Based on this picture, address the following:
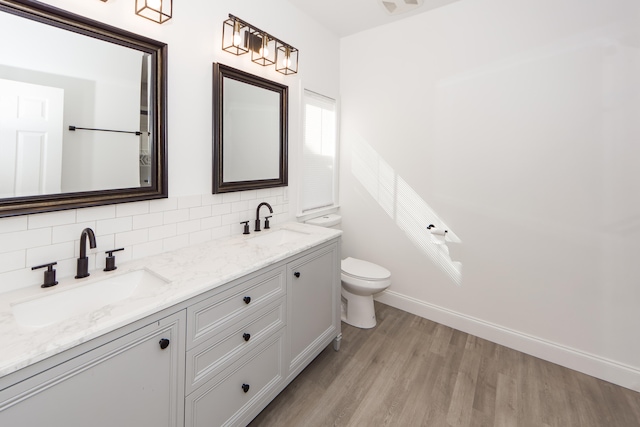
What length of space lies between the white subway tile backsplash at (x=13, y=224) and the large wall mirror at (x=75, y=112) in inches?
2.3

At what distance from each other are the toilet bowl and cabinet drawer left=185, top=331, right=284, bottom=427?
99cm

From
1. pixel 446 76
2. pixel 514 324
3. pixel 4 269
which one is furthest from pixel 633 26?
pixel 4 269

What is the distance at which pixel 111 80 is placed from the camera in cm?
147

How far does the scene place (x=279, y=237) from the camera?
2334 mm

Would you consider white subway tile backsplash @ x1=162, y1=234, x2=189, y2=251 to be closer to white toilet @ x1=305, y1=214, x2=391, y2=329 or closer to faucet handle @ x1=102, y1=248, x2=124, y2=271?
faucet handle @ x1=102, y1=248, x2=124, y2=271

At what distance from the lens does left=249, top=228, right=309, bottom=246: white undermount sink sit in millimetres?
2189

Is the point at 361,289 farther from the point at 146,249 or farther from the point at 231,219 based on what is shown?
the point at 146,249

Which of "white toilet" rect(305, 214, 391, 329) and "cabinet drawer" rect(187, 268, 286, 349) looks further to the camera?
"white toilet" rect(305, 214, 391, 329)

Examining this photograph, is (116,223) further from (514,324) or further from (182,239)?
(514,324)

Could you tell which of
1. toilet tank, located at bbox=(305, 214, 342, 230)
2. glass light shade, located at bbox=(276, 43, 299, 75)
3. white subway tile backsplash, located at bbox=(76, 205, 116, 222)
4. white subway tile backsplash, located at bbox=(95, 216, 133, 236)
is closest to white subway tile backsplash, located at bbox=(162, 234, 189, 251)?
white subway tile backsplash, located at bbox=(95, 216, 133, 236)

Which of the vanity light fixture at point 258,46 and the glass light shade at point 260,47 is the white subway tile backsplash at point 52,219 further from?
the glass light shade at point 260,47

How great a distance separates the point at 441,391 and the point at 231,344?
141 centimetres

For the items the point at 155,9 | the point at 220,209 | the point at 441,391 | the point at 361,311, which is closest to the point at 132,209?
the point at 220,209

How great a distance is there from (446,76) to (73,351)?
2.93m
